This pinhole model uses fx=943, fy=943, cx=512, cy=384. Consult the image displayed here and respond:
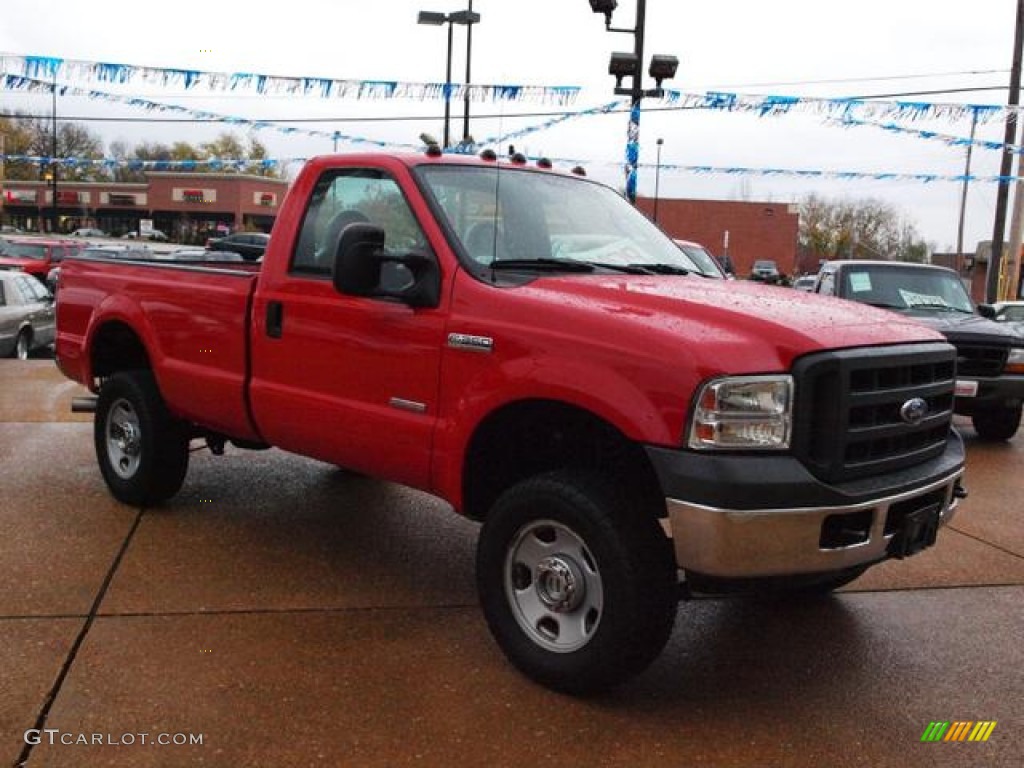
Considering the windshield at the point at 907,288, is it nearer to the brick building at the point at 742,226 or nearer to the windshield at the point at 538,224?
the windshield at the point at 538,224

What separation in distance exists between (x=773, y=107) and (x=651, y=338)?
12402 millimetres

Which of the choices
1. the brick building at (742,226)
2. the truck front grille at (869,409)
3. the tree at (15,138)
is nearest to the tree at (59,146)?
the tree at (15,138)

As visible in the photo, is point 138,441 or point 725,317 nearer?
point 725,317

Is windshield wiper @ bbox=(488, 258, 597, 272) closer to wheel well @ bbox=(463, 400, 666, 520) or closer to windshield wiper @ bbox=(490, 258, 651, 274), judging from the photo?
windshield wiper @ bbox=(490, 258, 651, 274)

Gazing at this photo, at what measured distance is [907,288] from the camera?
32.0 feet

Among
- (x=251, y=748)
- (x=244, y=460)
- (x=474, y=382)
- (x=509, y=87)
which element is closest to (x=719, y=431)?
(x=474, y=382)

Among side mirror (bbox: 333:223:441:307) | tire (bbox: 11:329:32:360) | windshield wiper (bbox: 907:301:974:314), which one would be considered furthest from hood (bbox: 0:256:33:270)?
side mirror (bbox: 333:223:441:307)

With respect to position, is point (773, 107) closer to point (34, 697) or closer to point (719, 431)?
point (719, 431)

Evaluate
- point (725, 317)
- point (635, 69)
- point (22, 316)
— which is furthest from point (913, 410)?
point (22, 316)

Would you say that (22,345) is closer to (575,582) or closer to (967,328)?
(967,328)

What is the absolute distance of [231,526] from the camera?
5.39 meters

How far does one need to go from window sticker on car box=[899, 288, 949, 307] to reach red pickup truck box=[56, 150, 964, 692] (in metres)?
5.73

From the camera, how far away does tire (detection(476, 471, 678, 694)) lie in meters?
3.19

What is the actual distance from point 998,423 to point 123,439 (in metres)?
7.90
